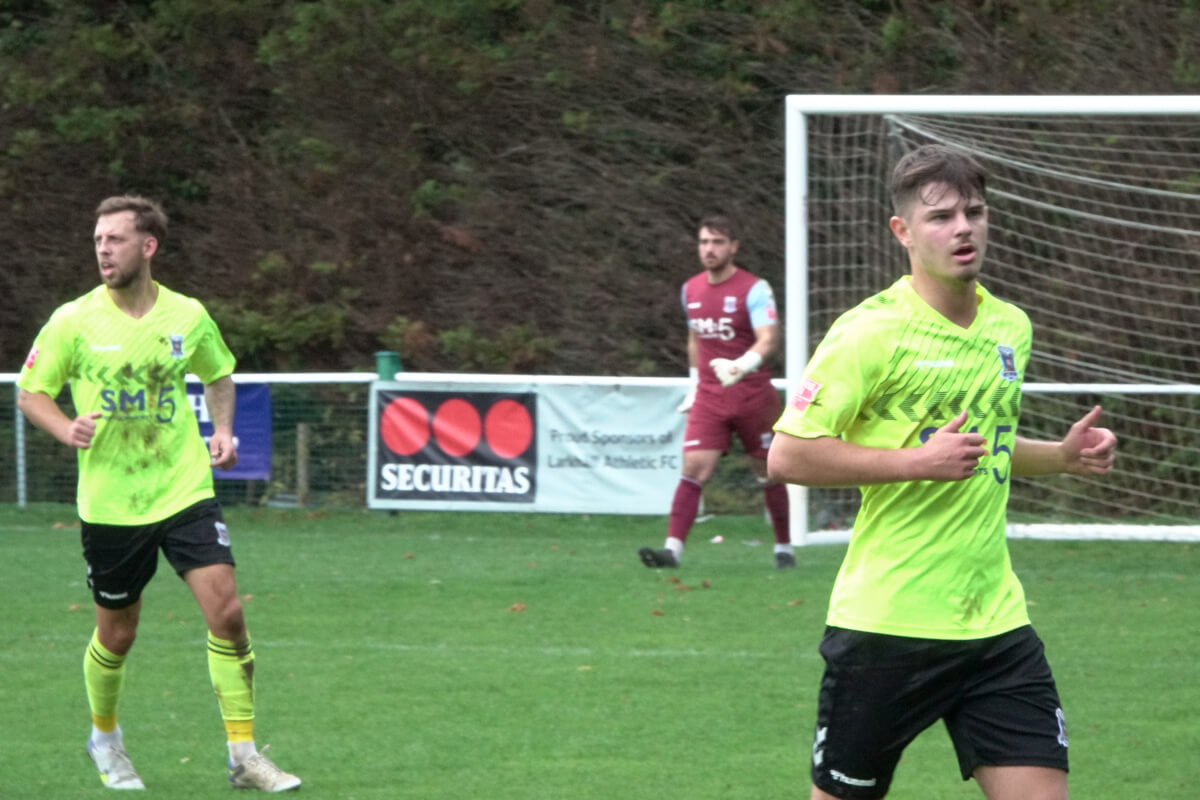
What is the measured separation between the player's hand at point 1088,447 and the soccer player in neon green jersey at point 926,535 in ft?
0.88

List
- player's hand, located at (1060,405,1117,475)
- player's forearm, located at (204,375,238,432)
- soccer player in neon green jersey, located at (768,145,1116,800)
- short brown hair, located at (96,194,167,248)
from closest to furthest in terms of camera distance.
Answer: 1. soccer player in neon green jersey, located at (768,145,1116,800)
2. player's hand, located at (1060,405,1117,475)
3. short brown hair, located at (96,194,167,248)
4. player's forearm, located at (204,375,238,432)

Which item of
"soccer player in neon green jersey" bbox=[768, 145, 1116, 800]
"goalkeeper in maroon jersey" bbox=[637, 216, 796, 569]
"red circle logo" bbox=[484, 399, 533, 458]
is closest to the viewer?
"soccer player in neon green jersey" bbox=[768, 145, 1116, 800]

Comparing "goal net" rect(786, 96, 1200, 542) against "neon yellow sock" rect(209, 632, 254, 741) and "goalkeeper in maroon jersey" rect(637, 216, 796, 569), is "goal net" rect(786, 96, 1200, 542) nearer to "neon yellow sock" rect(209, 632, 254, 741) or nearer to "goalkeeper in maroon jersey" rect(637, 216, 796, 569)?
"goalkeeper in maroon jersey" rect(637, 216, 796, 569)

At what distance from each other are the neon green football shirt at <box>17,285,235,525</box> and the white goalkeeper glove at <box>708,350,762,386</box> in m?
4.01

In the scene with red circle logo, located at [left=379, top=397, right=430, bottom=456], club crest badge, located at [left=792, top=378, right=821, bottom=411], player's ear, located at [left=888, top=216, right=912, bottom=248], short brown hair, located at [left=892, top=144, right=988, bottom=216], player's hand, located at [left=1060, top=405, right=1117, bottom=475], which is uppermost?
short brown hair, located at [left=892, top=144, right=988, bottom=216]

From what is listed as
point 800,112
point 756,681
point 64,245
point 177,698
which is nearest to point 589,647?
point 756,681

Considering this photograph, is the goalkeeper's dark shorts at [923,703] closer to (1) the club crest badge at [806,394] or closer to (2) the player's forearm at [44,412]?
(1) the club crest badge at [806,394]

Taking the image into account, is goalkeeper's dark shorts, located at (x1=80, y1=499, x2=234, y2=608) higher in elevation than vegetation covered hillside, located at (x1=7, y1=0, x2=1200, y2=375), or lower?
lower

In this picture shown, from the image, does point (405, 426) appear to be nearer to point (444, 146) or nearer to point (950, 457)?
point (444, 146)

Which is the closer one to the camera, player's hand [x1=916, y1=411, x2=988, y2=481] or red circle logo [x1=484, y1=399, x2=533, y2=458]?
player's hand [x1=916, y1=411, x2=988, y2=481]

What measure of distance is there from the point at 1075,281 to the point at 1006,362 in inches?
328

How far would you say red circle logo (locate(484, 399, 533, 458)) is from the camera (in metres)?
12.4

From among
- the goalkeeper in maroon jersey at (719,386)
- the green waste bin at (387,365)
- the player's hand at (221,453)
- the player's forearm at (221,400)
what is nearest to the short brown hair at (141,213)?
the player's forearm at (221,400)

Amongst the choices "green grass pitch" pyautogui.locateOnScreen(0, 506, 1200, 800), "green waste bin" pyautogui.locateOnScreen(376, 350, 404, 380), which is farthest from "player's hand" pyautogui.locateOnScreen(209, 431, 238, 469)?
"green waste bin" pyautogui.locateOnScreen(376, 350, 404, 380)
